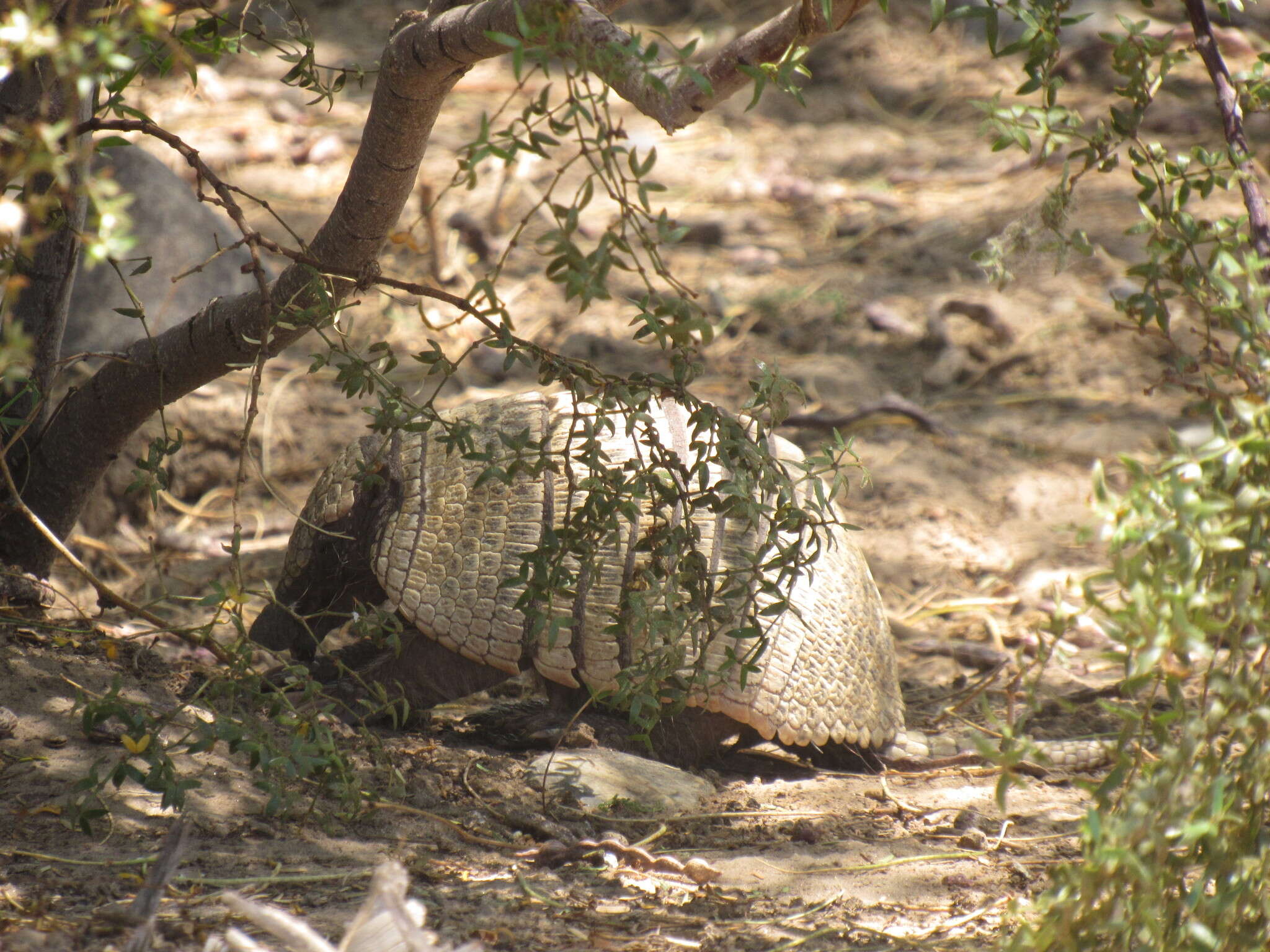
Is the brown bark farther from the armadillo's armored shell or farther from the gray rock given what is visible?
the gray rock

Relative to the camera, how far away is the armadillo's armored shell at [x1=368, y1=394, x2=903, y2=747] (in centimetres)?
295

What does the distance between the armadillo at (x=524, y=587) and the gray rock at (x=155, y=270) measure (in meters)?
1.42

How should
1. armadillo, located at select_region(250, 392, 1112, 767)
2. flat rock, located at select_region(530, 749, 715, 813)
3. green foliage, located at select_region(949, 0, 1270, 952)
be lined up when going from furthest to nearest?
armadillo, located at select_region(250, 392, 1112, 767), flat rock, located at select_region(530, 749, 715, 813), green foliage, located at select_region(949, 0, 1270, 952)

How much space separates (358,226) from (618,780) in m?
1.49

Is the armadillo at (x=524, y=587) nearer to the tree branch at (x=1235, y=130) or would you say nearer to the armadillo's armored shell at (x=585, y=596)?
the armadillo's armored shell at (x=585, y=596)

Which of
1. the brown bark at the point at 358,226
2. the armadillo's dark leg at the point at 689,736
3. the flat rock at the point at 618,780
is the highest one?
the brown bark at the point at 358,226

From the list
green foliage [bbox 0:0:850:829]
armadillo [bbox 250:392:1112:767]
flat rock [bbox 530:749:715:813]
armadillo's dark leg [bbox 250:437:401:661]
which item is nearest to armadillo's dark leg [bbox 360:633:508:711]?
armadillo [bbox 250:392:1112:767]

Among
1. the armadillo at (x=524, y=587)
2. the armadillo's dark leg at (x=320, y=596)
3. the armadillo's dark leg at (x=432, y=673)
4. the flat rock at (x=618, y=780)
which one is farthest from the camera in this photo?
the armadillo's dark leg at (x=320, y=596)

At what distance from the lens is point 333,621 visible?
346 cm

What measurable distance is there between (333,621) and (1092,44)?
6.76 meters

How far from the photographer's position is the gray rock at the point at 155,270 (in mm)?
4246

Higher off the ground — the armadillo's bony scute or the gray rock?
the gray rock

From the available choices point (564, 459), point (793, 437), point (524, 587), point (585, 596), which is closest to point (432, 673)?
point (524, 587)

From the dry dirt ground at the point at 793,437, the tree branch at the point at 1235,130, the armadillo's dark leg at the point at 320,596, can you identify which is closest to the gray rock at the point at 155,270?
the dry dirt ground at the point at 793,437
